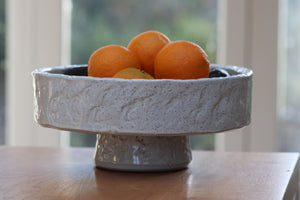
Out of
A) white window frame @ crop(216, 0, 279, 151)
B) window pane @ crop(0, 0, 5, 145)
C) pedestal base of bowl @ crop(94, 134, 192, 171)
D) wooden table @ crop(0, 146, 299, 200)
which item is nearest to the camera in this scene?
wooden table @ crop(0, 146, 299, 200)

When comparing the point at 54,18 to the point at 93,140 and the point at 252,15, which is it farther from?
the point at 252,15

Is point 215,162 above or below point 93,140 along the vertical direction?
above

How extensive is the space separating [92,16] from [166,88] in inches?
55.9

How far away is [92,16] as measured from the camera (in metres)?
2.03

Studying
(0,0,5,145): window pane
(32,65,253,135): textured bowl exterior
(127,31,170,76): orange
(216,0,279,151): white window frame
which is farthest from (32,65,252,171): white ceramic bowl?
(0,0,5,145): window pane

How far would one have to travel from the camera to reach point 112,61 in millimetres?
760

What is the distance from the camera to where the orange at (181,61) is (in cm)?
75

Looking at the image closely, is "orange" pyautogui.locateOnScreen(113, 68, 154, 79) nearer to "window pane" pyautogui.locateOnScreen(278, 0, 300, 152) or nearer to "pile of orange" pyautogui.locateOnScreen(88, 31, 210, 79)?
"pile of orange" pyautogui.locateOnScreen(88, 31, 210, 79)

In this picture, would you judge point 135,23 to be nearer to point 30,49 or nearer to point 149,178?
point 30,49

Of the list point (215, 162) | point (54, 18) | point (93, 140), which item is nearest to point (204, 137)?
point (93, 140)

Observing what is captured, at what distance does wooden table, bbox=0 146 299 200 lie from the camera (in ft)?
2.17

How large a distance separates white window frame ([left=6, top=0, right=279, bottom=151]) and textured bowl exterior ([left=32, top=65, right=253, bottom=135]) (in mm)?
1221

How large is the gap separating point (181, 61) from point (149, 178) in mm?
177

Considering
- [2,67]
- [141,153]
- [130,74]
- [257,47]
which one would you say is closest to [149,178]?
[141,153]
